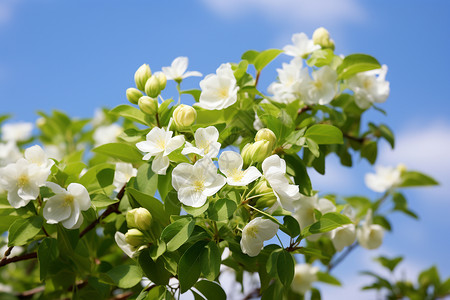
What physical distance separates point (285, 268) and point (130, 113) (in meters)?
0.58

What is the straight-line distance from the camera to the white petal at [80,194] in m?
1.13

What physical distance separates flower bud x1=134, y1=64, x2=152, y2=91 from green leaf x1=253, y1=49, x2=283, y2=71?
13.5 inches

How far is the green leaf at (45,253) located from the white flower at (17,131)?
2.07 meters

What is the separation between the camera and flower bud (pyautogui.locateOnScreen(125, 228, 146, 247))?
44.6 inches

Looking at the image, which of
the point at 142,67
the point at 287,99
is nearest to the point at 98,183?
the point at 142,67

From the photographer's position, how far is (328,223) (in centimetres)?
114

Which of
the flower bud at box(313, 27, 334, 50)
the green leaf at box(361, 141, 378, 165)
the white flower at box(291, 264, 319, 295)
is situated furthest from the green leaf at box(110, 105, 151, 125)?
the white flower at box(291, 264, 319, 295)

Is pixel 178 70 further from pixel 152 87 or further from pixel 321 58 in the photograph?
pixel 321 58

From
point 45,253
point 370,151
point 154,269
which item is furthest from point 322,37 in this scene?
point 45,253

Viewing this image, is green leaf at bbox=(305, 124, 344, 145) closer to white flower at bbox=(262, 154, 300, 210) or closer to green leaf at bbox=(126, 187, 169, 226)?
white flower at bbox=(262, 154, 300, 210)

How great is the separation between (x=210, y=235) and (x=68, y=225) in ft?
1.13

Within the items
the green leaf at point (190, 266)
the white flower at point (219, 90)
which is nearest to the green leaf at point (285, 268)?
the green leaf at point (190, 266)

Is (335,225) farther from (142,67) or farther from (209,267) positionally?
(142,67)

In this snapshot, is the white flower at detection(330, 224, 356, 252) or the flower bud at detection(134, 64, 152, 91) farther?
the white flower at detection(330, 224, 356, 252)
